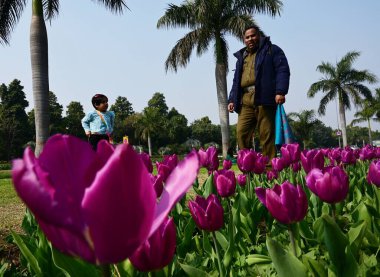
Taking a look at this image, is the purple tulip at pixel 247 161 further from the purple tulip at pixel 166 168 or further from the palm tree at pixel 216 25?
the palm tree at pixel 216 25

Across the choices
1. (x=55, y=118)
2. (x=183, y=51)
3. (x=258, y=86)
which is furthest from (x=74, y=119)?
(x=258, y=86)

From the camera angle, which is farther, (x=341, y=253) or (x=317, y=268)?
(x=317, y=268)

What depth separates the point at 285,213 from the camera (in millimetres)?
1259

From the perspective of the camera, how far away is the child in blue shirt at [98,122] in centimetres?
603

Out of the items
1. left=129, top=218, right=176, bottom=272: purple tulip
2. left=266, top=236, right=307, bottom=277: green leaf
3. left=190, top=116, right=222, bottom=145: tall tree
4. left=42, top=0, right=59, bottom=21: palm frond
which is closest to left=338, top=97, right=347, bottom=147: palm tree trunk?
left=42, top=0, right=59, bottom=21: palm frond

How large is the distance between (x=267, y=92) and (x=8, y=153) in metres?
38.3

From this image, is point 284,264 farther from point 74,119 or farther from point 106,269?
point 74,119

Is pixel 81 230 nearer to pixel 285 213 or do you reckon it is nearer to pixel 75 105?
pixel 285 213

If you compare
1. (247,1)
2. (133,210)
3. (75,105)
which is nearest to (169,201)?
(133,210)

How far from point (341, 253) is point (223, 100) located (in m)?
18.4

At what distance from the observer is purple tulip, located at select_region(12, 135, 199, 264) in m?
0.47

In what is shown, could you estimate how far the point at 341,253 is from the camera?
0.98m

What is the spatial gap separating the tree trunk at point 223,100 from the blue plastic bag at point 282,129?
14148mm

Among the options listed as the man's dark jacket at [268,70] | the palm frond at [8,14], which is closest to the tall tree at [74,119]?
the palm frond at [8,14]
